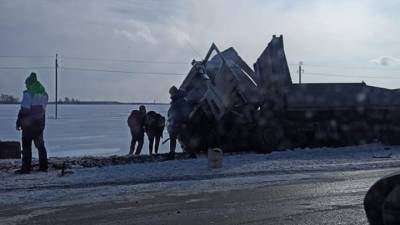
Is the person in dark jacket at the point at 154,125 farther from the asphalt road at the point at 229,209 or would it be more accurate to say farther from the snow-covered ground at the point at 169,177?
the asphalt road at the point at 229,209

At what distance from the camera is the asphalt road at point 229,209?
7.70m

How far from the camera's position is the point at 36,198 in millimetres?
9531

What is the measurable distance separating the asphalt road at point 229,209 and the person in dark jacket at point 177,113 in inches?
266

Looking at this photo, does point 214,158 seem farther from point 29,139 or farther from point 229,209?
point 229,209

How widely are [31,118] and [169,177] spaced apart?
9.87 ft

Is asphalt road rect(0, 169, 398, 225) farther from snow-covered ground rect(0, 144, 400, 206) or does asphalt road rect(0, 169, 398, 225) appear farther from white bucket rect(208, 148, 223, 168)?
white bucket rect(208, 148, 223, 168)

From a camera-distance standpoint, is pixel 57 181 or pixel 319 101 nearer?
pixel 57 181

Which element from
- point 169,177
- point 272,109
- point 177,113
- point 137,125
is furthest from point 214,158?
point 272,109

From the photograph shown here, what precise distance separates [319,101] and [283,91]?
122cm

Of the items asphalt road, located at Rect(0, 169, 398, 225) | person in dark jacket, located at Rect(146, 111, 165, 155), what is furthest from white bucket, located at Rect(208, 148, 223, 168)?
person in dark jacket, located at Rect(146, 111, 165, 155)

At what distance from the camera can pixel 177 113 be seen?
1719cm

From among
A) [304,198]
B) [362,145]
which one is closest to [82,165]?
[304,198]

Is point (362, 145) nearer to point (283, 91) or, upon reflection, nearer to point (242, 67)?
point (283, 91)

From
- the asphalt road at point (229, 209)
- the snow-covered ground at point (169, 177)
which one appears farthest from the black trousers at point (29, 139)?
the asphalt road at point (229, 209)
